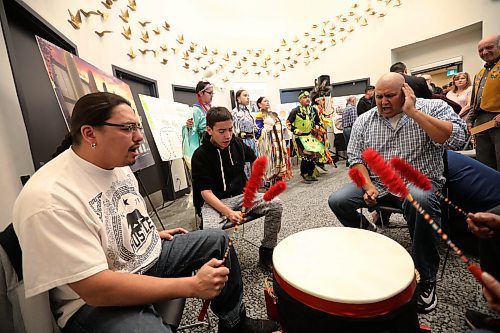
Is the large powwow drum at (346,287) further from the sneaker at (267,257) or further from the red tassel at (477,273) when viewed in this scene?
the sneaker at (267,257)

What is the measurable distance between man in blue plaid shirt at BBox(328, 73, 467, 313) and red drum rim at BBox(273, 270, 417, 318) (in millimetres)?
763

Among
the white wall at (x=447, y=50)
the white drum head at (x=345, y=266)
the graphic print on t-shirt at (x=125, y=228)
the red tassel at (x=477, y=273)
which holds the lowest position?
the white drum head at (x=345, y=266)

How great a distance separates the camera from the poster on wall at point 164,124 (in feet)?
11.3

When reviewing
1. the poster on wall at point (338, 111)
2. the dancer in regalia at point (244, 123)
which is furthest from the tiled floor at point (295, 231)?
the poster on wall at point (338, 111)

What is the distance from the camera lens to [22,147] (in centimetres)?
154

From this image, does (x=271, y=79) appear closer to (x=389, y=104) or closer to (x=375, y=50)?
(x=375, y=50)

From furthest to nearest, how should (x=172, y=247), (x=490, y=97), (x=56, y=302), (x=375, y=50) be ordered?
(x=375, y=50), (x=490, y=97), (x=172, y=247), (x=56, y=302)

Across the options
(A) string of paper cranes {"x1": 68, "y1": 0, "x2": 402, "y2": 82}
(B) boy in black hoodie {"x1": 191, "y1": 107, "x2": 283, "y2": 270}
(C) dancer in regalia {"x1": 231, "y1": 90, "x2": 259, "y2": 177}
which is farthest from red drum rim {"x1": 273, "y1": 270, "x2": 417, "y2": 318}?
(C) dancer in regalia {"x1": 231, "y1": 90, "x2": 259, "y2": 177}

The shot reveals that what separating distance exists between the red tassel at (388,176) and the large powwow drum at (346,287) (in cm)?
21

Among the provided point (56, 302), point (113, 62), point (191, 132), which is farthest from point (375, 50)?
point (56, 302)

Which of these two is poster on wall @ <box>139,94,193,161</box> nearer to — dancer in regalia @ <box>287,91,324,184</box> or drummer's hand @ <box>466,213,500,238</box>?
dancer in regalia @ <box>287,91,324,184</box>

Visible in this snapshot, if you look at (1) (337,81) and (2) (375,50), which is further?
(1) (337,81)

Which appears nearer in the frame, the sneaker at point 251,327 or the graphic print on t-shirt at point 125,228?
the graphic print on t-shirt at point 125,228

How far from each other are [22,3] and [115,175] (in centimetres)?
165
